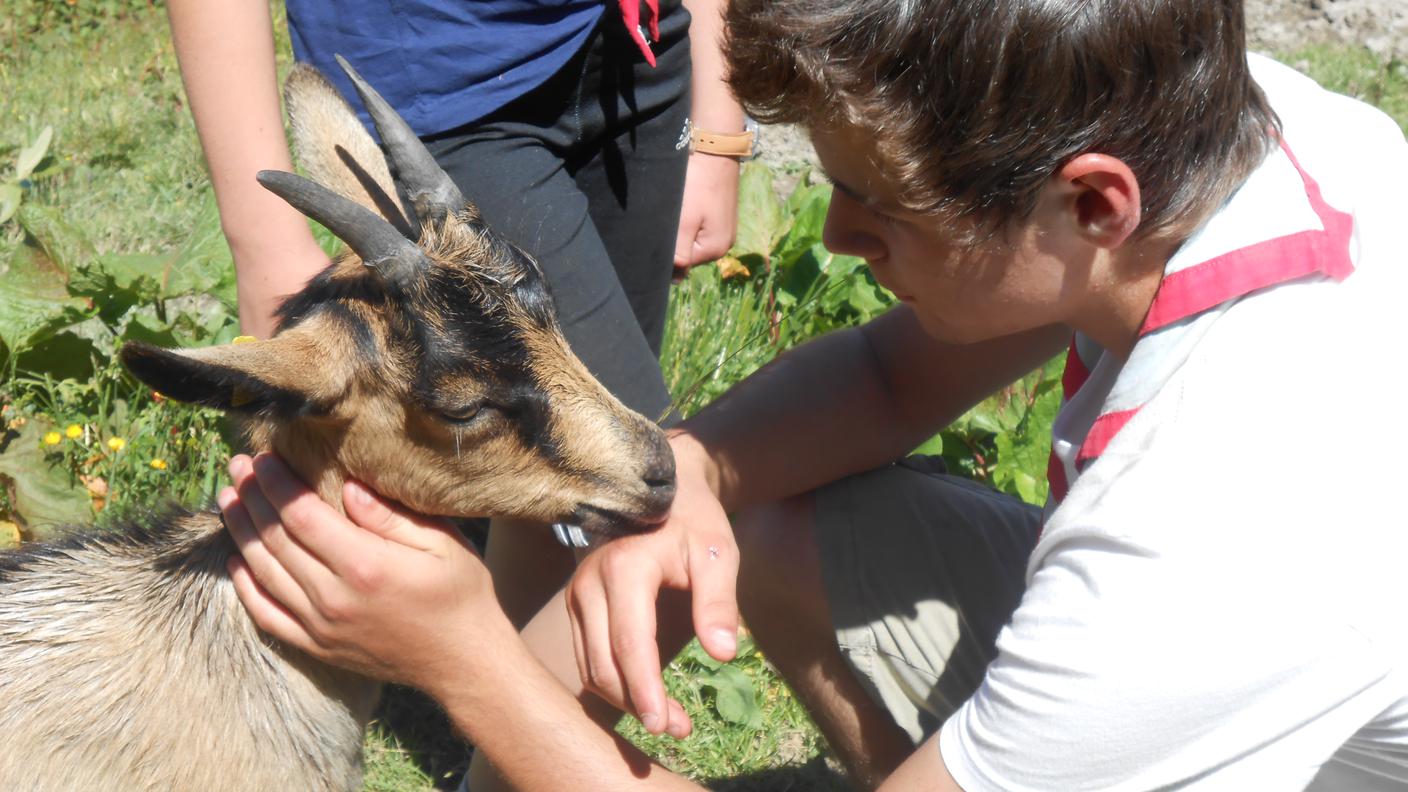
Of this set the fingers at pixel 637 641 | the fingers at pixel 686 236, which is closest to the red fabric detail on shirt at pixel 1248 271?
the fingers at pixel 637 641

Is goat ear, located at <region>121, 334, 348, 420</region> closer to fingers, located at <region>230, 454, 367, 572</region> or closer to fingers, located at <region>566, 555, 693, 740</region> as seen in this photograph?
fingers, located at <region>230, 454, 367, 572</region>

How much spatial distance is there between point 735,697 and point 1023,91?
2312 millimetres

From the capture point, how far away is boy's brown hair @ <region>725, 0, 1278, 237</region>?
191cm

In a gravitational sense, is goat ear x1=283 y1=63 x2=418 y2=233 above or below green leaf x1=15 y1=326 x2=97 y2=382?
above

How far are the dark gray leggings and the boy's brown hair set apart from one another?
955 millimetres

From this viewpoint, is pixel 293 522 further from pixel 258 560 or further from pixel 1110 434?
pixel 1110 434

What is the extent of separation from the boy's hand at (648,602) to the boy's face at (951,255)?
0.61m

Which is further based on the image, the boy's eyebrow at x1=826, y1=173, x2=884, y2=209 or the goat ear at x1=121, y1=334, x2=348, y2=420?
the boy's eyebrow at x1=826, y1=173, x2=884, y2=209

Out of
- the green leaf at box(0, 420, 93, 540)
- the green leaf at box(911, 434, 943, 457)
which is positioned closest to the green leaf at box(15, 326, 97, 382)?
the green leaf at box(0, 420, 93, 540)

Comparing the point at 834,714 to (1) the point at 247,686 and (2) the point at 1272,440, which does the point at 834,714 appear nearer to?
(1) the point at 247,686

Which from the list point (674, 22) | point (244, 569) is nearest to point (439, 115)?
point (674, 22)

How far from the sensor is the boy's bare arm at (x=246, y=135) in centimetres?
252

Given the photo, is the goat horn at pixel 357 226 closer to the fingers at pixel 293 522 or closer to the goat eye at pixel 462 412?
the goat eye at pixel 462 412

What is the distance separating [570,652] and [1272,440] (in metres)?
1.63
